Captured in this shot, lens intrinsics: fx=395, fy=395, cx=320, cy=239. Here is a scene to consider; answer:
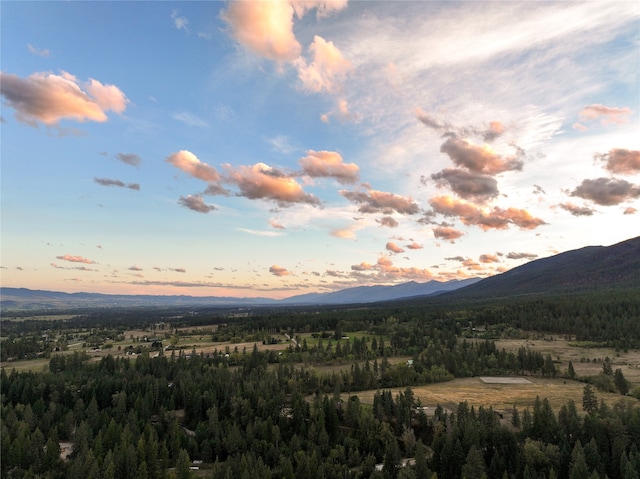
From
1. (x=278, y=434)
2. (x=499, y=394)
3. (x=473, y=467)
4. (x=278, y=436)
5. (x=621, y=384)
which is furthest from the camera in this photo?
(x=499, y=394)

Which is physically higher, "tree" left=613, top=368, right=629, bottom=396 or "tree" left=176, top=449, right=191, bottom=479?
"tree" left=613, top=368, right=629, bottom=396

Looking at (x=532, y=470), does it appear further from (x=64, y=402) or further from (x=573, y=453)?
(x=64, y=402)

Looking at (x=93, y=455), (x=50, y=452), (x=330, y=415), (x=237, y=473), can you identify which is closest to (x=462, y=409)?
(x=330, y=415)

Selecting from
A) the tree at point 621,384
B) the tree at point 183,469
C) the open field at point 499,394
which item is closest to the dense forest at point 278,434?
the tree at point 183,469

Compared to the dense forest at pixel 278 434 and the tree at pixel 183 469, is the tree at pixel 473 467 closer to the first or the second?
the dense forest at pixel 278 434

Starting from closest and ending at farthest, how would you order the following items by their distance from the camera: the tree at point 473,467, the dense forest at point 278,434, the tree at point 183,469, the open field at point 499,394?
the tree at point 473,467
the tree at point 183,469
the dense forest at point 278,434
the open field at point 499,394

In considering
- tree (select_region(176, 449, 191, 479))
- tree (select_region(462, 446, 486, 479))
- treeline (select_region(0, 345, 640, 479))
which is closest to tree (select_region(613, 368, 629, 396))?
treeline (select_region(0, 345, 640, 479))

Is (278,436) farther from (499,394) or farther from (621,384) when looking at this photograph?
(621,384)

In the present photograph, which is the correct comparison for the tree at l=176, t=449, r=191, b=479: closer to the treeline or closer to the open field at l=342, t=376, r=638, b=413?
the treeline

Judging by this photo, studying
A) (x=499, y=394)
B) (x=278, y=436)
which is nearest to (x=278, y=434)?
(x=278, y=436)
